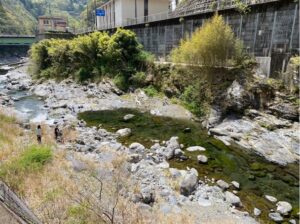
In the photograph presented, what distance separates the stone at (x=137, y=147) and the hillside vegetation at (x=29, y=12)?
7577 centimetres

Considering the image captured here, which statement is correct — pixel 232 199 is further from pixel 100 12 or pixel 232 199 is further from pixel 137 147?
pixel 100 12

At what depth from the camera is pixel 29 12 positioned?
11069 centimetres

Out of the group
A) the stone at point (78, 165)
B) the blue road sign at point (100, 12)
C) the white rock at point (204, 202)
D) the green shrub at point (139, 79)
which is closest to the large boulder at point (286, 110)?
the white rock at point (204, 202)

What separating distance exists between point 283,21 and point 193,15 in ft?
26.3

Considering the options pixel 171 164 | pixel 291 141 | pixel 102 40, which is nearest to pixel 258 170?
pixel 291 141

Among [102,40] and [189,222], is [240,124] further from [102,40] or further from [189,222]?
[102,40]

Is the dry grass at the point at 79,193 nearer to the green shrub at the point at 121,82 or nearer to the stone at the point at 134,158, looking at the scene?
the stone at the point at 134,158

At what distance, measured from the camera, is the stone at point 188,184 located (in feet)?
29.4

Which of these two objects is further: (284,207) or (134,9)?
(134,9)

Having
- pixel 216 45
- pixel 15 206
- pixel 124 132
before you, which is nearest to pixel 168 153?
pixel 124 132

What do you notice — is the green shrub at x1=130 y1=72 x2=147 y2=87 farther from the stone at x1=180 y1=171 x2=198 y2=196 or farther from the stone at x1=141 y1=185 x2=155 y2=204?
the stone at x1=141 y1=185 x2=155 y2=204

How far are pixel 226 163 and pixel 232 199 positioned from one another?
9.93 ft

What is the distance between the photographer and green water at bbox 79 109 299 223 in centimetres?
920

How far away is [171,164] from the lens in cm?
1130
